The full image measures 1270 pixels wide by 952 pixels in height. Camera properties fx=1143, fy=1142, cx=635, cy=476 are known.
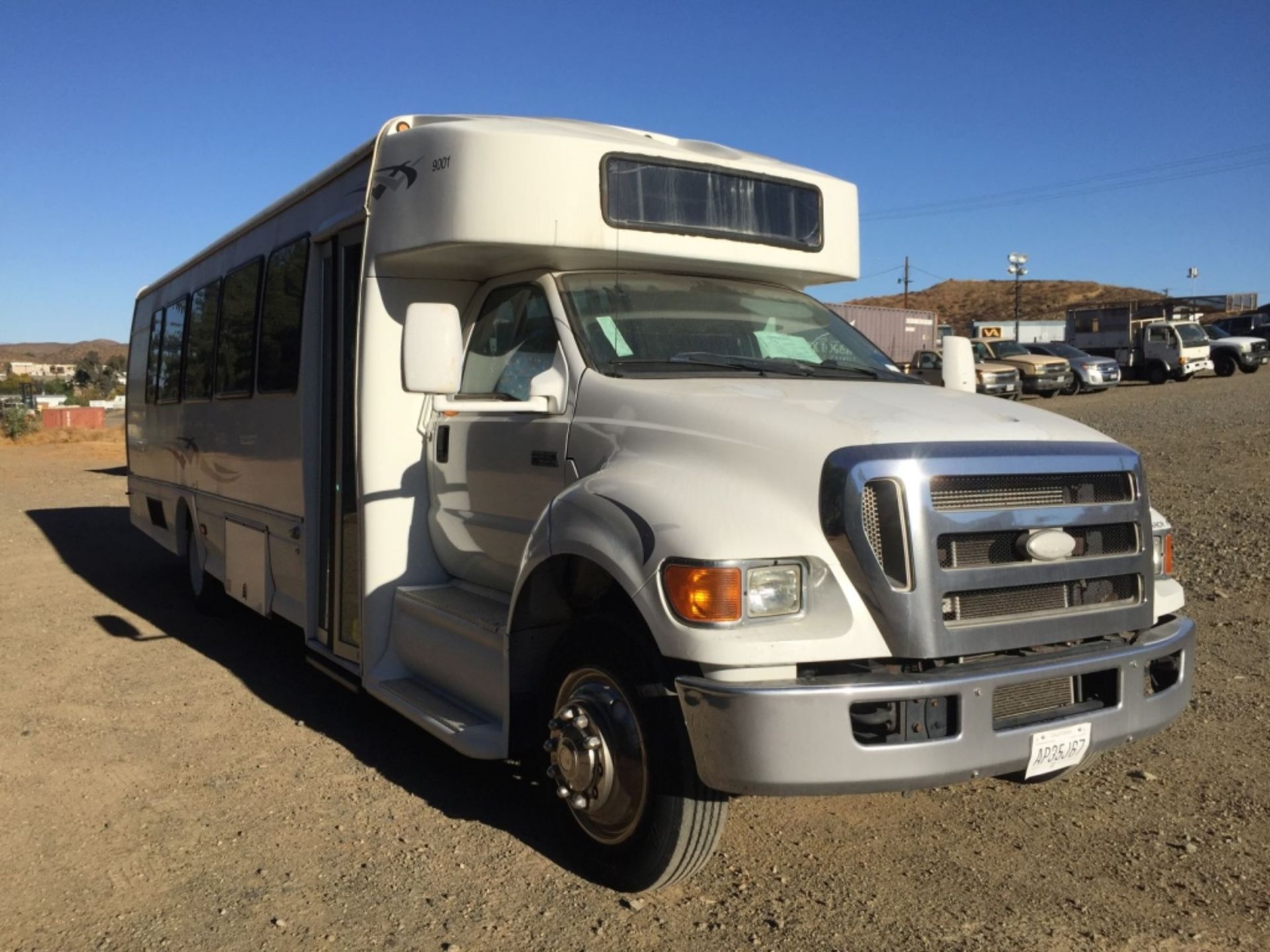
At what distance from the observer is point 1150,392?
92.2 feet

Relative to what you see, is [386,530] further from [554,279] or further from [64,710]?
[64,710]

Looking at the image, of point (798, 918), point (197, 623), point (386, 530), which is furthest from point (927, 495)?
point (197, 623)

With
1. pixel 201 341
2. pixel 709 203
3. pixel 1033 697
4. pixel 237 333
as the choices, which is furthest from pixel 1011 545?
pixel 201 341

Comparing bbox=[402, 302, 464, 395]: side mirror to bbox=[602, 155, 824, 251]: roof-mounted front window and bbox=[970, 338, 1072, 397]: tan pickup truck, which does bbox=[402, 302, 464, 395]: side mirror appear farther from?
bbox=[970, 338, 1072, 397]: tan pickup truck

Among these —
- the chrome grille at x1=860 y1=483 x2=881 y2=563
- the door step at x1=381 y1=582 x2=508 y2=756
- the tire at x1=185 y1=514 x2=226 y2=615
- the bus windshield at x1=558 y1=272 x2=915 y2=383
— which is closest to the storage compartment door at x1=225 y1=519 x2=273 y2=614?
the tire at x1=185 y1=514 x2=226 y2=615

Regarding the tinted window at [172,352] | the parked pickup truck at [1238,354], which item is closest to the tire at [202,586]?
the tinted window at [172,352]

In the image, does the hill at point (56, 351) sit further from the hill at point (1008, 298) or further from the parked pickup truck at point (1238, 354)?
the parked pickup truck at point (1238, 354)

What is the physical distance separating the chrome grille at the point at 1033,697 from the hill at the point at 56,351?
511ft

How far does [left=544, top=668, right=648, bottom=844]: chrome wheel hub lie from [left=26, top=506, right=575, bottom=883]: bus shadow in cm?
31

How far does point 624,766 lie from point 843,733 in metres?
0.87

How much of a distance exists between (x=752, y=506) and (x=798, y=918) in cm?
142

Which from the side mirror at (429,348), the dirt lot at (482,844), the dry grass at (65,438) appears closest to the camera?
the dirt lot at (482,844)

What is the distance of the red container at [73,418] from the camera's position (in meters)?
39.0

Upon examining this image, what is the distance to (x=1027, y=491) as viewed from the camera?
3.71 meters
